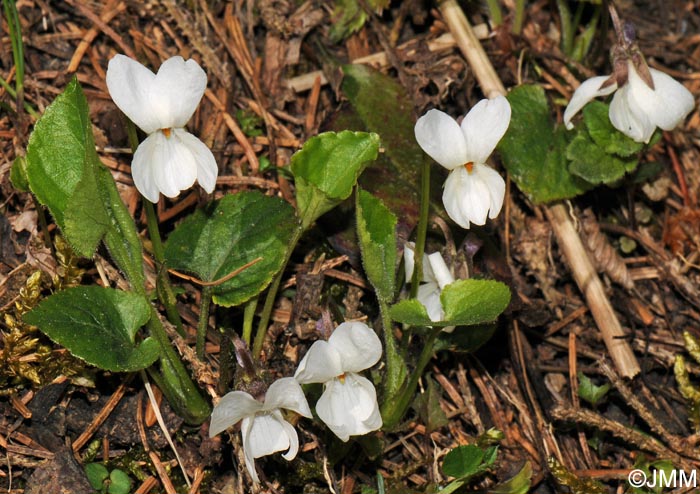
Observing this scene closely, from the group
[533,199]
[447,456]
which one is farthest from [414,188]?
[447,456]

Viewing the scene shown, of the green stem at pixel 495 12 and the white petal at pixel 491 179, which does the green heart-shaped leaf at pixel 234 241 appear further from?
the green stem at pixel 495 12

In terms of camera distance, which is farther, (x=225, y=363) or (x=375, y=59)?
(x=375, y=59)

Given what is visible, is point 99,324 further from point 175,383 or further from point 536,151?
point 536,151

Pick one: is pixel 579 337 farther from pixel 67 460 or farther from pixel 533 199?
pixel 67 460

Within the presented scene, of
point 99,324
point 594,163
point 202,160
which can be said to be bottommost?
point 594,163

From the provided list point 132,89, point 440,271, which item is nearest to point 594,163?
point 440,271

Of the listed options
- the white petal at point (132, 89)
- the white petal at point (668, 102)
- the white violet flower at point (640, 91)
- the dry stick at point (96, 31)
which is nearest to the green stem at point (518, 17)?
the white violet flower at point (640, 91)

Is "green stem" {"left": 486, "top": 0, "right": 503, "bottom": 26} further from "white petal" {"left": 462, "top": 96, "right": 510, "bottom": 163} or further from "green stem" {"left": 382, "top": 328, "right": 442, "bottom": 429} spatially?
"green stem" {"left": 382, "top": 328, "right": 442, "bottom": 429}

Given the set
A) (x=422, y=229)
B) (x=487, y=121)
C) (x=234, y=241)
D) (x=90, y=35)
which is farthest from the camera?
(x=90, y=35)
